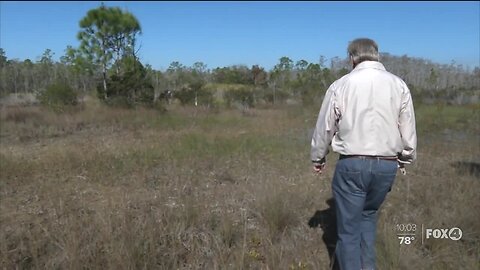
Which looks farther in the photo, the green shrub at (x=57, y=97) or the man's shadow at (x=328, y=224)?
the green shrub at (x=57, y=97)

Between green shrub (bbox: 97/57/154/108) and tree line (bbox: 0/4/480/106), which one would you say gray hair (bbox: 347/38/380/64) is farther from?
green shrub (bbox: 97/57/154/108)

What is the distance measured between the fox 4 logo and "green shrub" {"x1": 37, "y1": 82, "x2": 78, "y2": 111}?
16.8m

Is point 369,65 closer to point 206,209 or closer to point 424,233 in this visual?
point 424,233

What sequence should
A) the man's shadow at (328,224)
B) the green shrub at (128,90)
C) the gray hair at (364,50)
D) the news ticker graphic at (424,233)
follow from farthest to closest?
the green shrub at (128,90) → the man's shadow at (328,224) → the news ticker graphic at (424,233) → the gray hair at (364,50)

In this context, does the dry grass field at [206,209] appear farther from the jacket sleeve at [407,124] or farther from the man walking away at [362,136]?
the jacket sleeve at [407,124]

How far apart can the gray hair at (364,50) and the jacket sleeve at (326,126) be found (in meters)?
0.25

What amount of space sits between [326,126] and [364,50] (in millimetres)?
530

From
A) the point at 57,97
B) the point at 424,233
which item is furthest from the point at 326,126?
the point at 57,97

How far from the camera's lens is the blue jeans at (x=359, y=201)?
2.64m

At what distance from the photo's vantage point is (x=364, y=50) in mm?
2711

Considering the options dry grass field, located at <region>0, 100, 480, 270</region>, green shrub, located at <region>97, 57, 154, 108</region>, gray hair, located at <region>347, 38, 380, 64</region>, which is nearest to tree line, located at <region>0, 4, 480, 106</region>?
green shrub, located at <region>97, 57, 154, 108</region>

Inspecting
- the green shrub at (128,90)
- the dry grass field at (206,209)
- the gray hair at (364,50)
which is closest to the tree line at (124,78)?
the green shrub at (128,90)

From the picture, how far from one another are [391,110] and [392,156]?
0.92 feet

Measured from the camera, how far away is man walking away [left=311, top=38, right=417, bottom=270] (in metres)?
2.60
